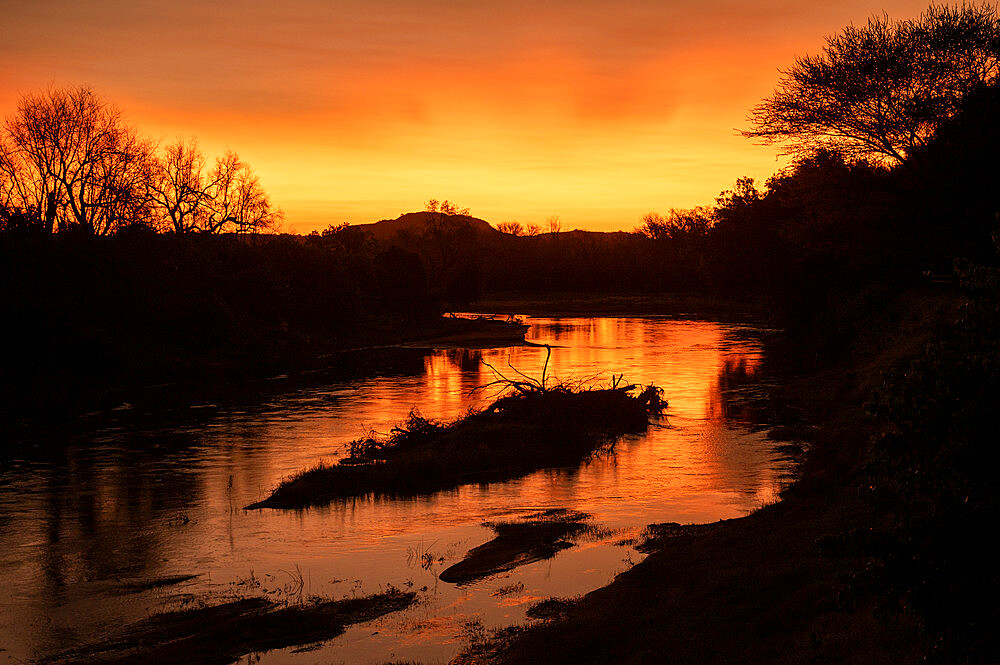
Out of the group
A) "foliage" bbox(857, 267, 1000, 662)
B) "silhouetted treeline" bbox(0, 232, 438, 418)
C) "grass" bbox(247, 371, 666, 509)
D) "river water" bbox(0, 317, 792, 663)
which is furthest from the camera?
"silhouetted treeline" bbox(0, 232, 438, 418)

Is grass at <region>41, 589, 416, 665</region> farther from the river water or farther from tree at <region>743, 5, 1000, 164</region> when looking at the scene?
tree at <region>743, 5, 1000, 164</region>

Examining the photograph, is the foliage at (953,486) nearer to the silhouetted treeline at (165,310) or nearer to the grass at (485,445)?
the grass at (485,445)

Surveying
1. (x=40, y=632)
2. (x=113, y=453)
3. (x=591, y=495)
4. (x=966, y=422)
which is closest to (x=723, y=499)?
(x=591, y=495)

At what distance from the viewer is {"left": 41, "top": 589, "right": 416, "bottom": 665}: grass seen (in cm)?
1238

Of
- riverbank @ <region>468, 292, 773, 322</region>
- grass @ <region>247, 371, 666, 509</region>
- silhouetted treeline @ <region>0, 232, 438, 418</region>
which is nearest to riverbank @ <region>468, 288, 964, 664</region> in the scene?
grass @ <region>247, 371, 666, 509</region>

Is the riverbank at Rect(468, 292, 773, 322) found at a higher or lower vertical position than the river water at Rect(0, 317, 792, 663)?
higher

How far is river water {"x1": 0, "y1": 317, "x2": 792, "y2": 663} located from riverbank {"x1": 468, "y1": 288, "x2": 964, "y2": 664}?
4.30 feet

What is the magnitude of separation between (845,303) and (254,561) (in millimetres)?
37498

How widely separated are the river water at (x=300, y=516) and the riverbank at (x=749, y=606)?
131cm

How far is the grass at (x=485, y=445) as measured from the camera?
80.7 ft

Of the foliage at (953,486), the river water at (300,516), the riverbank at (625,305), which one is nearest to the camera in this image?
the foliage at (953,486)

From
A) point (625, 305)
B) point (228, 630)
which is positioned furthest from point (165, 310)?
point (625, 305)

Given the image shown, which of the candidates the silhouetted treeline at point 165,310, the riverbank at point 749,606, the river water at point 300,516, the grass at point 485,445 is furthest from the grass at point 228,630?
the silhouetted treeline at point 165,310

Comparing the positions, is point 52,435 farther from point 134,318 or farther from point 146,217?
point 146,217
